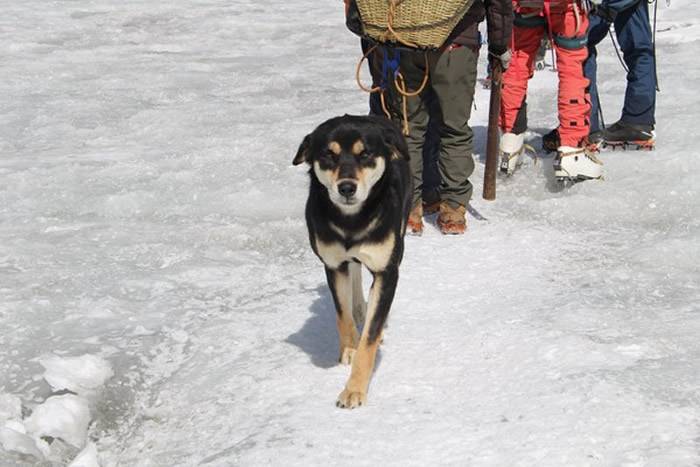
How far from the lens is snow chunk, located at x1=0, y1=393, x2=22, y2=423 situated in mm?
3469

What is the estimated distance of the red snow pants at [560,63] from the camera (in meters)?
5.97

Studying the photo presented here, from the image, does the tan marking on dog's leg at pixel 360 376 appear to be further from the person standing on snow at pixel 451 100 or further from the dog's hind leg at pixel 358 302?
the person standing on snow at pixel 451 100

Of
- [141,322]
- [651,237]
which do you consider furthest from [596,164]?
[141,322]

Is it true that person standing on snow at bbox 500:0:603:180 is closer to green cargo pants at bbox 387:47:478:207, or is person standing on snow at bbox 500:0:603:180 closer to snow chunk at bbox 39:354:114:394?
green cargo pants at bbox 387:47:478:207

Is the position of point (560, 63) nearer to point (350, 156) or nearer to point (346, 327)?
point (350, 156)

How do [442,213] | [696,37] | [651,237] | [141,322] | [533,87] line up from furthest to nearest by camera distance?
1. [696,37]
2. [533,87]
3. [442,213]
4. [651,237]
5. [141,322]

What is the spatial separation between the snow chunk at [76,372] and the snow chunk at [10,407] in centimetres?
17

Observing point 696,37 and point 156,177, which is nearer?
point 156,177

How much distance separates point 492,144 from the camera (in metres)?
5.95

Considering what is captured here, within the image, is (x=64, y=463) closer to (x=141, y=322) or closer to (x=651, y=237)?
(x=141, y=322)

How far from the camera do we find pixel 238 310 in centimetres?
451

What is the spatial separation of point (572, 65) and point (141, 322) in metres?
3.59

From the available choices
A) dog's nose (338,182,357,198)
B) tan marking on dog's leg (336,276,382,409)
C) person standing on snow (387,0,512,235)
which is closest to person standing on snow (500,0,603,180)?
person standing on snow (387,0,512,235)

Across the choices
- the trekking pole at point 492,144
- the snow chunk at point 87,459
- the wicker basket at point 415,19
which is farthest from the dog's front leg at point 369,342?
the trekking pole at point 492,144
